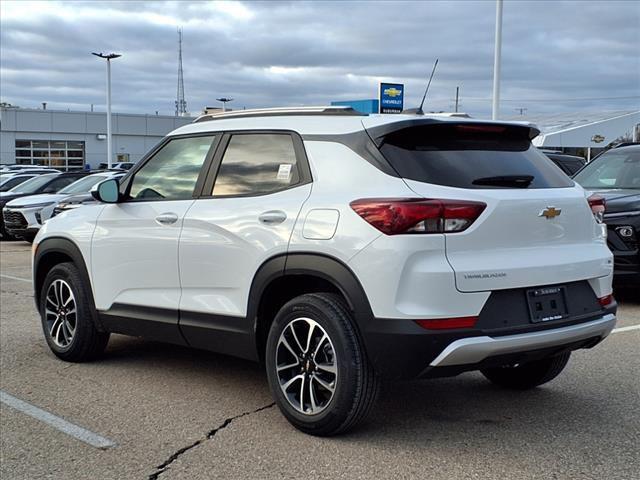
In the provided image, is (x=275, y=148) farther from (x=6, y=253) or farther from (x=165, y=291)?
(x=6, y=253)

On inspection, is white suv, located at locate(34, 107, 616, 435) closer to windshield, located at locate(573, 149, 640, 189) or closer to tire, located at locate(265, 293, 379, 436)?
tire, located at locate(265, 293, 379, 436)

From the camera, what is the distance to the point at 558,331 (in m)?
4.33

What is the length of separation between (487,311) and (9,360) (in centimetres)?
421

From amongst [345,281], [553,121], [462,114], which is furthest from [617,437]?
[553,121]

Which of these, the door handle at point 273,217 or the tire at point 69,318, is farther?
the tire at point 69,318

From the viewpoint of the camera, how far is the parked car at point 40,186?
62.1ft

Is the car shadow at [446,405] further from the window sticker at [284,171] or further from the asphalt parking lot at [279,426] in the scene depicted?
the window sticker at [284,171]

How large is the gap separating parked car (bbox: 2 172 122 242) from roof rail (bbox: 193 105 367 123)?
11.7 meters

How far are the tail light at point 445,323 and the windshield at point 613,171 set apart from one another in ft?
21.0

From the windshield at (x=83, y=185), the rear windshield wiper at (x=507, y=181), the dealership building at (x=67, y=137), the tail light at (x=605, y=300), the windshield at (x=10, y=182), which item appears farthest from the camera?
the dealership building at (x=67, y=137)

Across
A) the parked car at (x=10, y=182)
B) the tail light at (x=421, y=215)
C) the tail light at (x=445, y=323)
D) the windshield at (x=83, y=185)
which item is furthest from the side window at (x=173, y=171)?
the parked car at (x=10, y=182)

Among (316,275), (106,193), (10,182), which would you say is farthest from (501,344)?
(10,182)

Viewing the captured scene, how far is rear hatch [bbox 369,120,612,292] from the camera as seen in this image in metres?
4.12

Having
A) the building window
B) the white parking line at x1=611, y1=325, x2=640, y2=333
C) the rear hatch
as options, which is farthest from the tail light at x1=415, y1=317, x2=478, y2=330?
the building window
